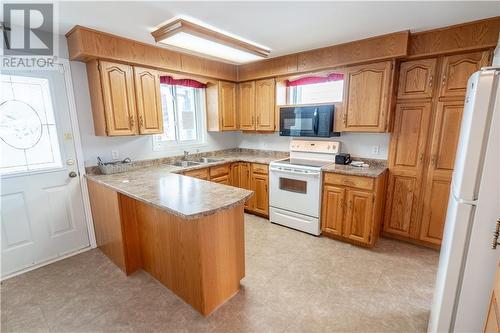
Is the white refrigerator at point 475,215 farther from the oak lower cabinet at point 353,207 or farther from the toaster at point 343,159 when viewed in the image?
the toaster at point 343,159

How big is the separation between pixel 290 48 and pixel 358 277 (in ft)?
8.94

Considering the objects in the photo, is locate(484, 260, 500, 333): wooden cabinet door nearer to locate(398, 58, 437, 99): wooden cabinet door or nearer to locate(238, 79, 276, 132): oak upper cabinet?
locate(398, 58, 437, 99): wooden cabinet door

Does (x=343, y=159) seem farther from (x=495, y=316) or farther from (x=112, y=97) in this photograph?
(x=112, y=97)

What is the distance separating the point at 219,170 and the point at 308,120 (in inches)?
58.6

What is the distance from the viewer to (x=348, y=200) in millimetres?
2807

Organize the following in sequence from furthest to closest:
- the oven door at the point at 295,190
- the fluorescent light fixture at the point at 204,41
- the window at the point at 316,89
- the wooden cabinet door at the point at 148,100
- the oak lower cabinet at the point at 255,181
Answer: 1. the oak lower cabinet at the point at 255,181
2. the window at the point at 316,89
3. the oven door at the point at 295,190
4. the wooden cabinet door at the point at 148,100
5. the fluorescent light fixture at the point at 204,41

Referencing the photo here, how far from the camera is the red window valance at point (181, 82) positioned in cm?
329

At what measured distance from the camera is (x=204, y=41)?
2.29 metres

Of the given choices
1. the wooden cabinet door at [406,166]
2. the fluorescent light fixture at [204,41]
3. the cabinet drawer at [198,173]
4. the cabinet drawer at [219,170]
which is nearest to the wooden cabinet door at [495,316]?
the wooden cabinet door at [406,166]

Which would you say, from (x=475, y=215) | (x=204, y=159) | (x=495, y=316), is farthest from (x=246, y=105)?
(x=495, y=316)

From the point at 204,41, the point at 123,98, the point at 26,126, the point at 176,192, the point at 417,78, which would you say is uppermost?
the point at 204,41

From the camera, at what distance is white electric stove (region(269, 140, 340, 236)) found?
9.86 ft

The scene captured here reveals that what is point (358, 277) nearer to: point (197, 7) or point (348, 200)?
point (348, 200)

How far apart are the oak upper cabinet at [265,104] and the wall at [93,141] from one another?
1460 mm
